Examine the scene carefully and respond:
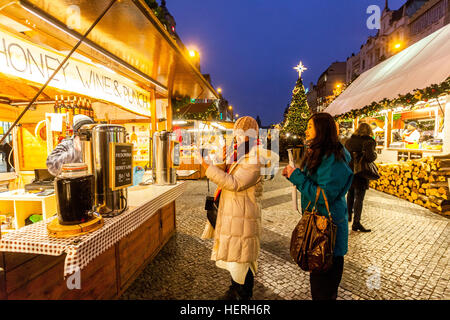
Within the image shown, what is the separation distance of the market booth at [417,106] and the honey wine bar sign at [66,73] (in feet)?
16.1

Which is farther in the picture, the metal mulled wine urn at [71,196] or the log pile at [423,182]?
the log pile at [423,182]

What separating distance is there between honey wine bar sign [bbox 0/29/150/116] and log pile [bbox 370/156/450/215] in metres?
7.11

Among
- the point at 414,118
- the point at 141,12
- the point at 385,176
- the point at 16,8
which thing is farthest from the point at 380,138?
the point at 16,8

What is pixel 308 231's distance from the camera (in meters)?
1.84

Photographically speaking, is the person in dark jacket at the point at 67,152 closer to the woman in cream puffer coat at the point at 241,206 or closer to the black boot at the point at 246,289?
the woman in cream puffer coat at the point at 241,206

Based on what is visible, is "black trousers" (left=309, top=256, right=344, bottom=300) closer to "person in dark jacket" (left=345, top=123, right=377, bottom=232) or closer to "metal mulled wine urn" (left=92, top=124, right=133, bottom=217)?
"metal mulled wine urn" (left=92, top=124, right=133, bottom=217)

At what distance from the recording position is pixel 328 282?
188 centimetres

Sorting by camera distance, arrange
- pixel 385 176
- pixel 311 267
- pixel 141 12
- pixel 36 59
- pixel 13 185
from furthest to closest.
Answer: pixel 385 176
pixel 13 185
pixel 36 59
pixel 141 12
pixel 311 267

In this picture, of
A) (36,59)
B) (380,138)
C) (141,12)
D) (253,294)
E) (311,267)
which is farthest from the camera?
(380,138)

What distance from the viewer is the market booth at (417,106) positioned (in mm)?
4188

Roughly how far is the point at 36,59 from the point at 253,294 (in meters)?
3.60

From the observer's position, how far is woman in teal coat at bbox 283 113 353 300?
185 cm

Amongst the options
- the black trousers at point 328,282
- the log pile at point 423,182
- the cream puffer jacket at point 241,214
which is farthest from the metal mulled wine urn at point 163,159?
the log pile at point 423,182
